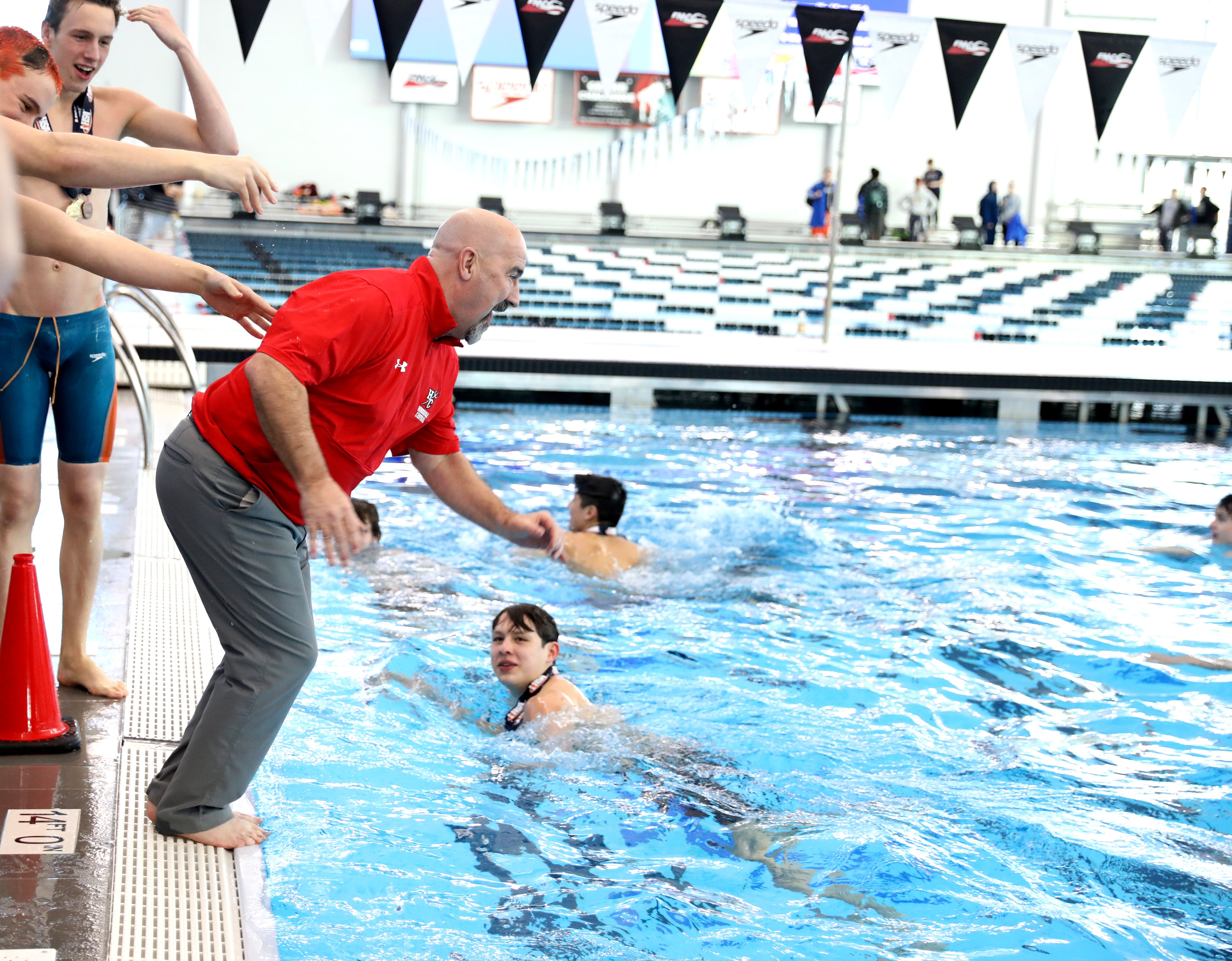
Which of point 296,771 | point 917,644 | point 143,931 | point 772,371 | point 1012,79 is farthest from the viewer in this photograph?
point 1012,79

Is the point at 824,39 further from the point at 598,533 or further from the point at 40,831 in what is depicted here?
the point at 40,831

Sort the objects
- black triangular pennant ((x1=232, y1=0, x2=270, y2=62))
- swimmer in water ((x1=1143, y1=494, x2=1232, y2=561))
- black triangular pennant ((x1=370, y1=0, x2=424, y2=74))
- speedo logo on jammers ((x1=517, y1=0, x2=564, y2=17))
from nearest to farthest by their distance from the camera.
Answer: swimmer in water ((x1=1143, y1=494, x2=1232, y2=561)) < black triangular pennant ((x1=232, y1=0, x2=270, y2=62)) < black triangular pennant ((x1=370, y1=0, x2=424, y2=74)) < speedo logo on jammers ((x1=517, y1=0, x2=564, y2=17))

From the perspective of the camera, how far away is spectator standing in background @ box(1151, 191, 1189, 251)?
21812mm

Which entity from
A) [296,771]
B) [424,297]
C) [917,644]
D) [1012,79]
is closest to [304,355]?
[424,297]

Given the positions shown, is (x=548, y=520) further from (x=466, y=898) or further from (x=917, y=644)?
(x=917, y=644)

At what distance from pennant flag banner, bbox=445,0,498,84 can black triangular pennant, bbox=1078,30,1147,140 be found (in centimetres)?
585

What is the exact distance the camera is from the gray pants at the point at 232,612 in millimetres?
2307

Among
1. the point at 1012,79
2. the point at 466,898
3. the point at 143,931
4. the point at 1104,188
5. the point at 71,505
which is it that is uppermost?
the point at 1012,79

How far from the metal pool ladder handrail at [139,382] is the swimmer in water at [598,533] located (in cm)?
210

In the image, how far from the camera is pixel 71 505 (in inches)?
116

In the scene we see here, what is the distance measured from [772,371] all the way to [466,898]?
27.4 feet

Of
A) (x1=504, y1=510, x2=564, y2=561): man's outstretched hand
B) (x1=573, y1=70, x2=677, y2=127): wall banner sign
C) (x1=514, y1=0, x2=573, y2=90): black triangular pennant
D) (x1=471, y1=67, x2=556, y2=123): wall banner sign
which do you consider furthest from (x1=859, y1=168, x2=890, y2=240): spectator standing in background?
(x1=504, y1=510, x2=564, y2=561): man's outstretched hand

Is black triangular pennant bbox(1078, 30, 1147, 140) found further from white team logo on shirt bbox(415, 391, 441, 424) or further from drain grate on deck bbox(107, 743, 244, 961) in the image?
drain grate on deck bbox(107, 743, 244, 961)

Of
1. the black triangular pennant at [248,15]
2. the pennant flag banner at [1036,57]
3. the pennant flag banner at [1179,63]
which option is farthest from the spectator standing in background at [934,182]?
the black triangular pennant at [248,15]
